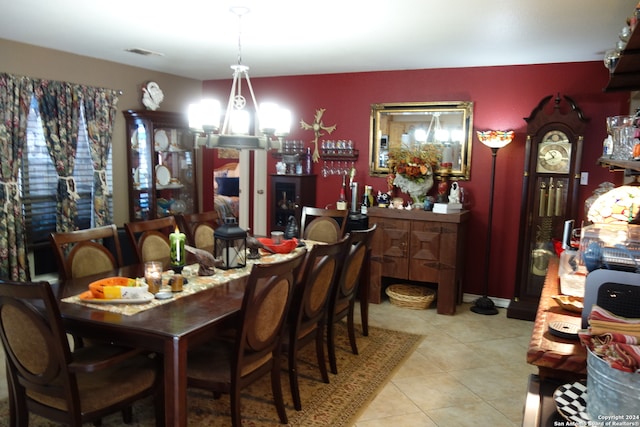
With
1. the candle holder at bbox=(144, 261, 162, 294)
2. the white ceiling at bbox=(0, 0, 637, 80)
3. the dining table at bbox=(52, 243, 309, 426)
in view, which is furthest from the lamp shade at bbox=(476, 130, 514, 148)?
the candle holder at bbox=(144, 261, 162, 294)

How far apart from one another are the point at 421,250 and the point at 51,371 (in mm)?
3367

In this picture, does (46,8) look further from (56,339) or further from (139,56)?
(56,339)

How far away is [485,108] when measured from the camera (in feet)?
15.7

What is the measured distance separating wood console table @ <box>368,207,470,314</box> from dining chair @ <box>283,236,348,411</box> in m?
1.80

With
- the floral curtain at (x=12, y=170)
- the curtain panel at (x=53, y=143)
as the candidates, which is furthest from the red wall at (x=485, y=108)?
the floral curtain at (x=12, y=170)

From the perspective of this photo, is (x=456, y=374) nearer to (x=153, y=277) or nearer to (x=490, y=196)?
(x=490, y=196)

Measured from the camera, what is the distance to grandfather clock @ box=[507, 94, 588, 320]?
14.1 feet

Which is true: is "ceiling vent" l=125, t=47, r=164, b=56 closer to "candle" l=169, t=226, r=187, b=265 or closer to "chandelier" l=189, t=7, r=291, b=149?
"chandelier" l=189, t=7, r=291, b=149

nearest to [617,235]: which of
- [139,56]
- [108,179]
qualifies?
[139,56]

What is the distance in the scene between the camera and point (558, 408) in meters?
1.27

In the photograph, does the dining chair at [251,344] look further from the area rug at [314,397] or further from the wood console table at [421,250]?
the wood console table at [421,250]

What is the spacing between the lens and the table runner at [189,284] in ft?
7.59

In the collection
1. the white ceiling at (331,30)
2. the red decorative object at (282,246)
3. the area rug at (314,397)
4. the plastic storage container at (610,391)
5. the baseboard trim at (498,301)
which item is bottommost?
the area rug at (314,397)

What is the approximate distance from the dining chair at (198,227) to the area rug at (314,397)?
1.18 metres
